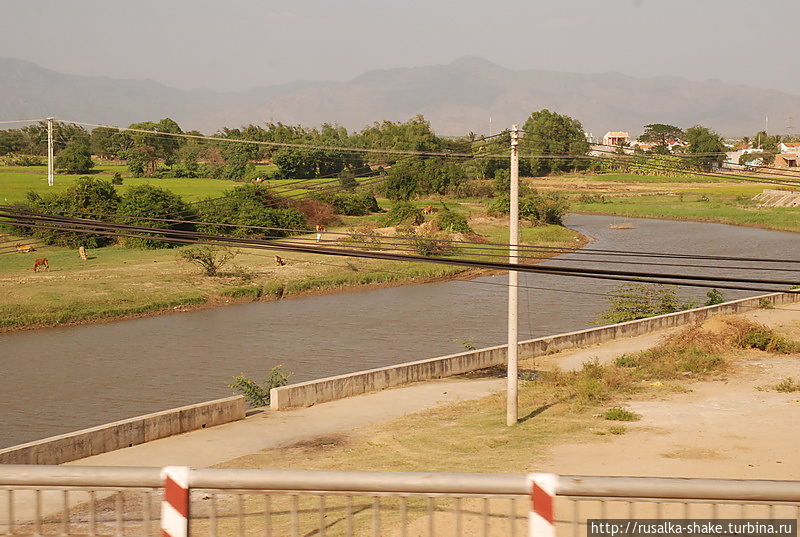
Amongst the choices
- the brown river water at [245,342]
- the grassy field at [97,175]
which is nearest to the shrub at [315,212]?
the grassy field at [97,175]

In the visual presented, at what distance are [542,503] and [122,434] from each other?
12696 mm

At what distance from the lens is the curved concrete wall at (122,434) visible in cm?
1393

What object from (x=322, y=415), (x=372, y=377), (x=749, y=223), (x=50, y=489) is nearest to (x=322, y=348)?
(x=372, y=377)

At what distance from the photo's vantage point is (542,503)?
421 cm

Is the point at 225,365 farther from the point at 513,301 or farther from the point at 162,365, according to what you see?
the point at 513,301

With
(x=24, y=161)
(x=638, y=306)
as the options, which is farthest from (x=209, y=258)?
(x=24, y=161)

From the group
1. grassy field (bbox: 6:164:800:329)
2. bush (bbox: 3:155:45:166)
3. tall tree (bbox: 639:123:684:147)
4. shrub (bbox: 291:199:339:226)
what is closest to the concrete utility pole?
grassy field (bbox: 6:164:800:329)

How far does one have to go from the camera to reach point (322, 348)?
2702 centimetres

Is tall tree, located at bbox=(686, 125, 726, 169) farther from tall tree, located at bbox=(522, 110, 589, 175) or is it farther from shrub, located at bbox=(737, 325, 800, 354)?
shrub, located at bbox=(737, 325, 800, 354)

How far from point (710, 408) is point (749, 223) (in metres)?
54.1

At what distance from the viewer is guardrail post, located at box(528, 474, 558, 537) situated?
13.8ft

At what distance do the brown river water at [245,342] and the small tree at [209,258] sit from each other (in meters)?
4.25

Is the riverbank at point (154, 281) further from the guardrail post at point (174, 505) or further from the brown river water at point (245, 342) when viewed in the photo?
the guardrail post at point (174, 505)

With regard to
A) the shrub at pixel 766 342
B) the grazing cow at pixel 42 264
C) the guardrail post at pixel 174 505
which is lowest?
the shrub at pixel 766 342
